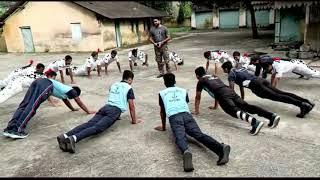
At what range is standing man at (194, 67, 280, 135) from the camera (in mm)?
5379

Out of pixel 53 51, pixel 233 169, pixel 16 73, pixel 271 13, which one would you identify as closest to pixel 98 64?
pixel 16 73

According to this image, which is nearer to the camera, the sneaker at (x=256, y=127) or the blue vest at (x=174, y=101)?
the blue vest at (x=174, y=101)

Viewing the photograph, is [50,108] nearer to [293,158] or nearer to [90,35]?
[293,158]

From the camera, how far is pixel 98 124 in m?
5.36

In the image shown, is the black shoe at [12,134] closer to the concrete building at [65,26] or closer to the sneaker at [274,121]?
the sneaker at [274,121]

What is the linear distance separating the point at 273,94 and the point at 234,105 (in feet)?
3.40

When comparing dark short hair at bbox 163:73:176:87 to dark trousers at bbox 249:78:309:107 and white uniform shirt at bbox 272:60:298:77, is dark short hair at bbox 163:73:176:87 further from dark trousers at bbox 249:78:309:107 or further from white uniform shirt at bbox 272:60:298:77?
white uniform shirt at bbox 272:60:298:77

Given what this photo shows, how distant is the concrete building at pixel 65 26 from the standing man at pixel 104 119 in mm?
15180

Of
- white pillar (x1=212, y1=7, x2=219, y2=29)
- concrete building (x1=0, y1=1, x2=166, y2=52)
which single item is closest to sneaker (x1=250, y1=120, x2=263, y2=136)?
concrete building (x1=0, y1=1, x2=166, y2=52)

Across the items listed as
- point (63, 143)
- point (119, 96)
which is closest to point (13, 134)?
point (63, 143)

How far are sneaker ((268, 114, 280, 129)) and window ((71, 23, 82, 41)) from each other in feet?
57.9

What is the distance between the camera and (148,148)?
16.7 ft

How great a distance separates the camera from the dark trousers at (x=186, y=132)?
4.49m

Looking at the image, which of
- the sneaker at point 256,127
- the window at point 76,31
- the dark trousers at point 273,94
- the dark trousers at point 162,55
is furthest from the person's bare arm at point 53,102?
the window at point 76,31
